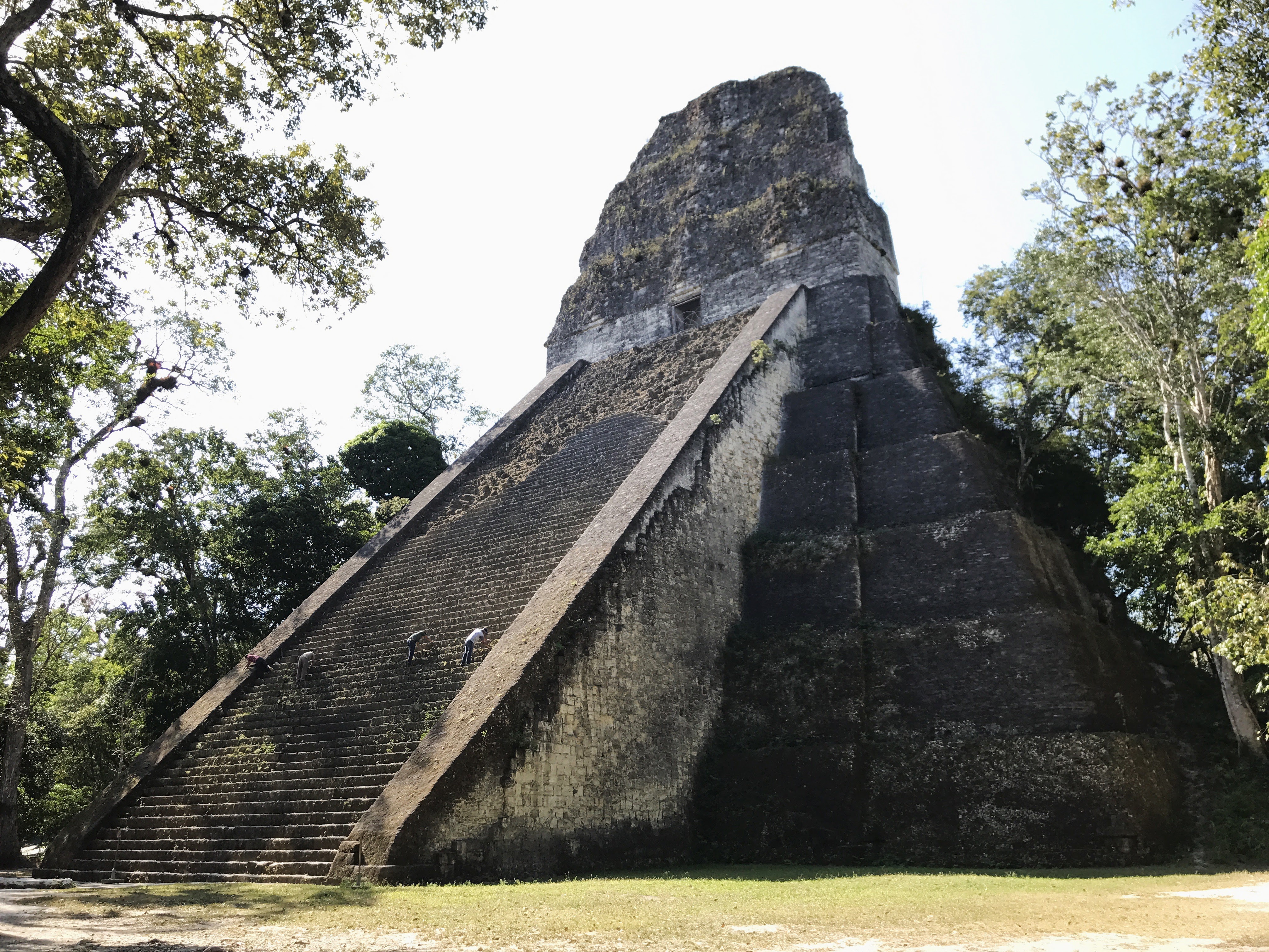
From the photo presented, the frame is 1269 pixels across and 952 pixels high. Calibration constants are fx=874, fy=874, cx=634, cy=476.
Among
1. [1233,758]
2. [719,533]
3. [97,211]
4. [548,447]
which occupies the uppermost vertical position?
[548,447]

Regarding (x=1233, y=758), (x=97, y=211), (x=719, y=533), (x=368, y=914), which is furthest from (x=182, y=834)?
(x=1233, y=758)

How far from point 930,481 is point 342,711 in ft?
26.4

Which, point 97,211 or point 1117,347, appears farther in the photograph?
point 1117,347

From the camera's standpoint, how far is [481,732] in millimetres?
7852

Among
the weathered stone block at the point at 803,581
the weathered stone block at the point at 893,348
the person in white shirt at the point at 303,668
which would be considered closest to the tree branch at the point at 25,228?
the person in white shirt at the point at 303,668

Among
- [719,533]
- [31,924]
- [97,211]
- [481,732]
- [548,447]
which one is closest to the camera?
[31,924]

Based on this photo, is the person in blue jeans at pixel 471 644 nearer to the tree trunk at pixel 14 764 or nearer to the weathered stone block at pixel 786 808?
the weathered stone block at pixel 786 808

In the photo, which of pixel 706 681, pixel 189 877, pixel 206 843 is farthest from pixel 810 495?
pixel 189 877

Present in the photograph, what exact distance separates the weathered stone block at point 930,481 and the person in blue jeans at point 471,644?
5423 millimetres

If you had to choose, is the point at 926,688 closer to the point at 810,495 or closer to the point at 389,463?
the point at 810,495

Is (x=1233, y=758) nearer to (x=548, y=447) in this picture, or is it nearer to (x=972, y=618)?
(x=972, y=618)

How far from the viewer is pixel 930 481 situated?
11.9 m

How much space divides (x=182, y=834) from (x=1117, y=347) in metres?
13.0

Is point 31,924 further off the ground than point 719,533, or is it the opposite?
point 719,533
